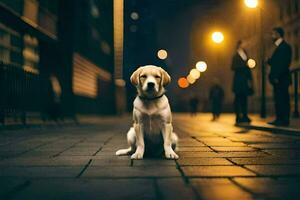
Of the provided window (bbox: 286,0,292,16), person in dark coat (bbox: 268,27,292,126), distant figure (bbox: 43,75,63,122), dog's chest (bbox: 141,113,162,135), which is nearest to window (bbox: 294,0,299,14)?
window (bbox: 286,0,292,16)

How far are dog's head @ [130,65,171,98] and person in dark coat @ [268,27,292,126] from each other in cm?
630

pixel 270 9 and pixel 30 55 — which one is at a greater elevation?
pixel 270 9

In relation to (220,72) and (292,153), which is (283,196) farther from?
(220,72)

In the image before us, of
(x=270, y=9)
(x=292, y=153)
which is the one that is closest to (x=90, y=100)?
(x=270, y=9)

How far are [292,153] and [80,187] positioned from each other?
3579mm

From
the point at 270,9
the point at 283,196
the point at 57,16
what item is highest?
the point at 270,9

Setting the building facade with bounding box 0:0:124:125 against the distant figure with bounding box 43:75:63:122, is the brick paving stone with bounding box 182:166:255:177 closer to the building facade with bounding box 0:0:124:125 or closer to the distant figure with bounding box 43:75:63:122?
the building facade with bounding box 0:0:124:125

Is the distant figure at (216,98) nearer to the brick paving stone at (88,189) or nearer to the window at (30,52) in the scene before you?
the window at (30,52)

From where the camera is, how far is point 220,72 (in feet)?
186

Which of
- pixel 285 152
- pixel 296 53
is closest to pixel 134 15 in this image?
→ pixel 296 53

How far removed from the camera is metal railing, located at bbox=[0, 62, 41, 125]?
12178mm

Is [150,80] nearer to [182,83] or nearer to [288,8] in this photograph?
[288,8]

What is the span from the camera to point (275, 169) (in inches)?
182

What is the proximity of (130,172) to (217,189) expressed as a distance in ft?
3.72
